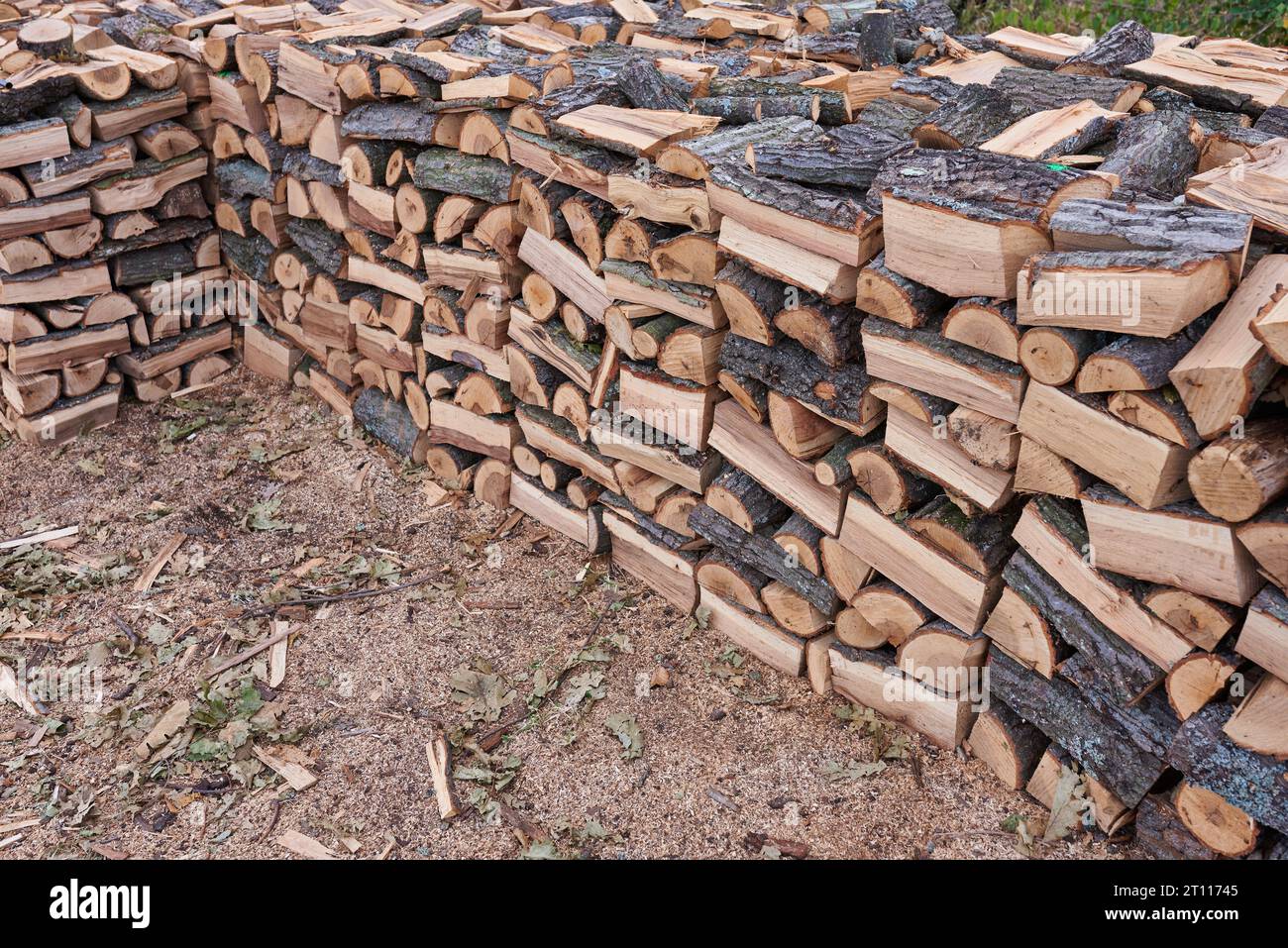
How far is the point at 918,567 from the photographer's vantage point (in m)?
3.68

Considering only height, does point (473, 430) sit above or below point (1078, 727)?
below

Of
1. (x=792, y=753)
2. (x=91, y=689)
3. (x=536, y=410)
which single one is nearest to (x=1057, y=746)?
(x=792, y=753)

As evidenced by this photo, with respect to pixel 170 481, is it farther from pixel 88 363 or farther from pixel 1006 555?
pixel 1006 555

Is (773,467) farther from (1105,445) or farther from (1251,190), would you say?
(1251,190)

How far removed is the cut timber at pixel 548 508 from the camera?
201 inches

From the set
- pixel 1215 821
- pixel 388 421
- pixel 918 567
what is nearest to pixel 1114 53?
pixel 918 567

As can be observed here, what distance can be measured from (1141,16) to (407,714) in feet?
28.1

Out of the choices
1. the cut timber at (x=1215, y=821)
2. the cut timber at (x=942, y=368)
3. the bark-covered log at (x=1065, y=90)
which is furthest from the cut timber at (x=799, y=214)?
the cut timber at (x=1215, y=821)

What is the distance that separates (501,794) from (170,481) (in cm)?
299

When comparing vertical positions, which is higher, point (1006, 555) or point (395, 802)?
point (1006, 555)

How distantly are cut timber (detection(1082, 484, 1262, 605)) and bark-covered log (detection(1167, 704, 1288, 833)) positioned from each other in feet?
1.32

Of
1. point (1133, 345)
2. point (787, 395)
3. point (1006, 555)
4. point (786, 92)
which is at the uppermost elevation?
point (786, 92)

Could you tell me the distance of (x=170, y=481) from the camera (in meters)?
5.71

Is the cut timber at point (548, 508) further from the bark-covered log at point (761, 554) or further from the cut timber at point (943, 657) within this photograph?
the cut timber at point (943, 657)
